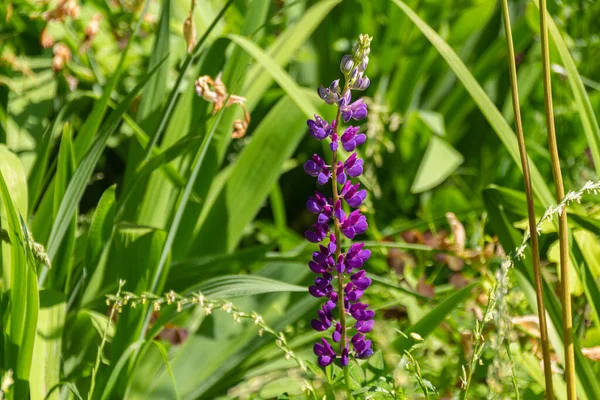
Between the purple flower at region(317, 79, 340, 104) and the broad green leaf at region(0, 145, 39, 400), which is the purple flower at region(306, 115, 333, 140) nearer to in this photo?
the purple flower at region(317, 79, 340, 104)

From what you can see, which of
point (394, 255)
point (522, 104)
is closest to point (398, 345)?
point (394, 255)

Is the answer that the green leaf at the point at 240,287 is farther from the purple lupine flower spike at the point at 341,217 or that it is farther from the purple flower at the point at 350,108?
the purple flower at the point at 350,108

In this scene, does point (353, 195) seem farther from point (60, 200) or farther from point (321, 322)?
point (60, 200)

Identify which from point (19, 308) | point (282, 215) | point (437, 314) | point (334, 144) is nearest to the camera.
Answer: point (334, 144)

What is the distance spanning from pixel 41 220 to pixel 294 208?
3.95 feet

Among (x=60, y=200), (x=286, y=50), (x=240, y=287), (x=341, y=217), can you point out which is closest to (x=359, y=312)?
(x=341, y=217)

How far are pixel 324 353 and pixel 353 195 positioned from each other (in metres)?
0.21

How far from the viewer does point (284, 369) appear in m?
1.76

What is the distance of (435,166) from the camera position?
93.7 inches

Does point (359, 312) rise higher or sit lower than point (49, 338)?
higher

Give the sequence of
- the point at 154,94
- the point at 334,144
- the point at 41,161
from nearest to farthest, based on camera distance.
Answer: the point at 334,144 → the point at 41,161 → the point at 154,94

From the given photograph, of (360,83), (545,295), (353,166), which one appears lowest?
(545,295)

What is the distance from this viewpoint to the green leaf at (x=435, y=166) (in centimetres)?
229

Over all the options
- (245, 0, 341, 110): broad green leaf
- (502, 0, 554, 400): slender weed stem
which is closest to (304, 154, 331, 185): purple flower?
(502, 0, 554, 400): slender weed stem
